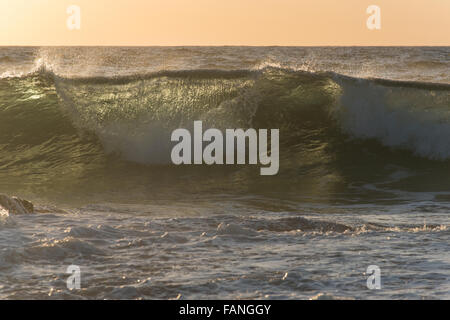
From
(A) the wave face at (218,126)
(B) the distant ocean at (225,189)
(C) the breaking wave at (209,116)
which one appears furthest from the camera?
(C) the breaking wave at (209,116)

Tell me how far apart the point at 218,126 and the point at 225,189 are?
3.53 meters

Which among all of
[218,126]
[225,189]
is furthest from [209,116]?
[225,189]

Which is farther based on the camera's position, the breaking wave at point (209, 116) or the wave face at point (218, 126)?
the breaking wave at point (209, 116)

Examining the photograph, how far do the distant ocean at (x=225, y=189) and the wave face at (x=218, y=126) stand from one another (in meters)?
0.04

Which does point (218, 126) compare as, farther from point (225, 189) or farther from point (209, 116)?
point (225, 189)

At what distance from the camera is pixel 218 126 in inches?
571

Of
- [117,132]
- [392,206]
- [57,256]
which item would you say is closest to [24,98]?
[117,132]

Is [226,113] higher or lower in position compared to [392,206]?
higher

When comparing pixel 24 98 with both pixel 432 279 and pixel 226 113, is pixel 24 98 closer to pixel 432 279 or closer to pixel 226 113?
pixel 226 113

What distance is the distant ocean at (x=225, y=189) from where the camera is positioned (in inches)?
200

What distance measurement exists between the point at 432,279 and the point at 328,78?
11.6 m

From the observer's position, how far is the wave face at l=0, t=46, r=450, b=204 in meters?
12.0

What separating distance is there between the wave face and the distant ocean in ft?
0.14

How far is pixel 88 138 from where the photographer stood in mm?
14555
